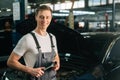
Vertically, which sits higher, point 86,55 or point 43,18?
point 43,18

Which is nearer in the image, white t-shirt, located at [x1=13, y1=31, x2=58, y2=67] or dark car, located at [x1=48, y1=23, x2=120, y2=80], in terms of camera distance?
white t-shirt, located at [x1=13, y1=31, x2=58, y2=67]

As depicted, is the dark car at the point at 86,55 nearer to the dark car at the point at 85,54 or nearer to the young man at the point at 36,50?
the dark car at the point at 85,54

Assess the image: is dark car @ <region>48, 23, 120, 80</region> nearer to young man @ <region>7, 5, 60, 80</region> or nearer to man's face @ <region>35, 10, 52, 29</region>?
young man @ <region>7, 5, 60, 80</region>

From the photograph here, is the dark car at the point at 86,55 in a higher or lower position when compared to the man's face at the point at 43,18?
lower

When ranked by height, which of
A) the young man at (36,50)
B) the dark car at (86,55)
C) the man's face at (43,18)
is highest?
the man's face at (43,18)

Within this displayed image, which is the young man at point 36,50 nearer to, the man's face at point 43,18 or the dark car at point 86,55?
the man's face at point 43,18

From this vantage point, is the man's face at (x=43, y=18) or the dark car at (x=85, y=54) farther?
the dark car at (x=85, y=54)

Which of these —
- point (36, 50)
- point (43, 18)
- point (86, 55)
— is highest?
point (43, 18)

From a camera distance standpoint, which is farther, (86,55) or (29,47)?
(86,55)

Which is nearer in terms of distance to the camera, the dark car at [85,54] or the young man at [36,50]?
the young man at [36,50]

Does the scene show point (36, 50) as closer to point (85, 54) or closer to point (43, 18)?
point (43, 18)

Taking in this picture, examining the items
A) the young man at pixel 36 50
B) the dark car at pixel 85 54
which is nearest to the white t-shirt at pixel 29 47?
the young man at pixel 36 50

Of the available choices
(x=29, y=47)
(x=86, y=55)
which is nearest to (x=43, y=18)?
(x=29, y=47)

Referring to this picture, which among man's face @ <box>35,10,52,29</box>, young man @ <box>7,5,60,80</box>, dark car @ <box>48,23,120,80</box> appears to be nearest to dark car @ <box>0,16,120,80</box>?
dark car @ <box>48,23,120,80</box>
